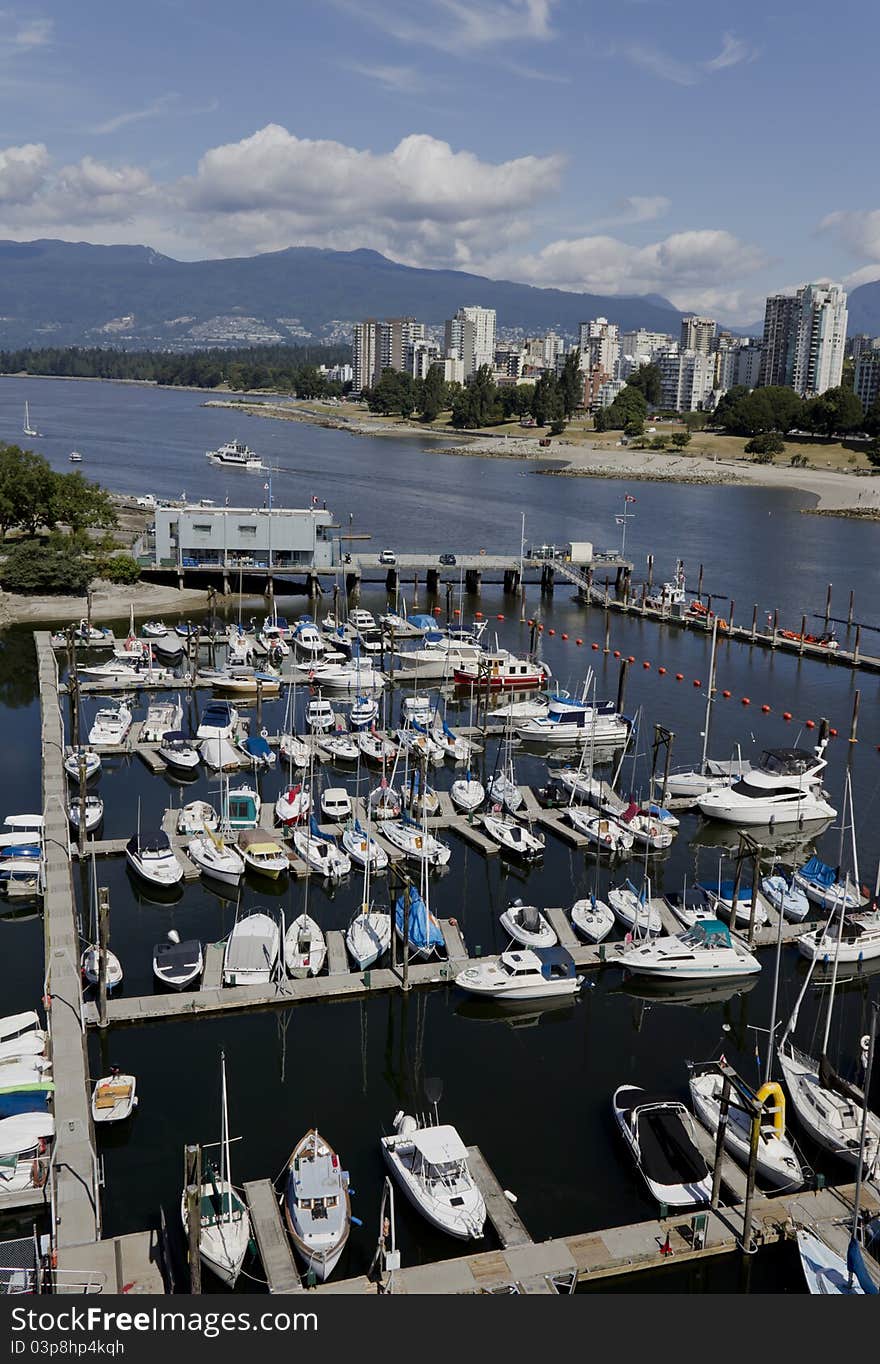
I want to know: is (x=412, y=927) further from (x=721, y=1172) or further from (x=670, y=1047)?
(x=721, y=1172)

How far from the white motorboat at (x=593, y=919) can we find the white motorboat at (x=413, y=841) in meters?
5.32

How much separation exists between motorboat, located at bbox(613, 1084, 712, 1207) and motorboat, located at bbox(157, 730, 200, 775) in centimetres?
2450

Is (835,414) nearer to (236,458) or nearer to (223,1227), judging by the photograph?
(236,458)

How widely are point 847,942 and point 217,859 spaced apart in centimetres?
1835

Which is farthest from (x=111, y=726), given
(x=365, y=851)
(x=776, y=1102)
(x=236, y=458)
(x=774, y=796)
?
(x=236, y=458)

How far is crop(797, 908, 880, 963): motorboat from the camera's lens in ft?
103

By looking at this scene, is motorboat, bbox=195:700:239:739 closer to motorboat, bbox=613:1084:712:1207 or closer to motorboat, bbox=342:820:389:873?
motorboat, bbox=342:820:389:873

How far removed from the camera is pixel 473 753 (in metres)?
47.9

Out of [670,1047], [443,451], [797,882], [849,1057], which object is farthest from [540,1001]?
[443,451]

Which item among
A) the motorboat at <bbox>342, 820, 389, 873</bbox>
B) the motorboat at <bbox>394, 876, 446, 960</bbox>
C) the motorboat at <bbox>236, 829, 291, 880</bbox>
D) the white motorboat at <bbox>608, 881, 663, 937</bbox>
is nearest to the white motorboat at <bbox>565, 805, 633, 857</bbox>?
the white motorboat at <bbox>608, 881, 663, 937</bbox>

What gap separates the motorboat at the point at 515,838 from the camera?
37469mm

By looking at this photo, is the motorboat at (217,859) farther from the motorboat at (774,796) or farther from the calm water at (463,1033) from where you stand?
the motorboat at (774,796)
